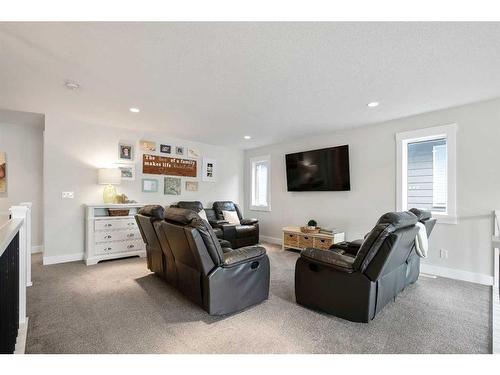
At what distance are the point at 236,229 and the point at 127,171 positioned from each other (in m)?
2.43

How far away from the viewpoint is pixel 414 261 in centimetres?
311

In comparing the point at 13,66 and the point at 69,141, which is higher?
the point at 13,66

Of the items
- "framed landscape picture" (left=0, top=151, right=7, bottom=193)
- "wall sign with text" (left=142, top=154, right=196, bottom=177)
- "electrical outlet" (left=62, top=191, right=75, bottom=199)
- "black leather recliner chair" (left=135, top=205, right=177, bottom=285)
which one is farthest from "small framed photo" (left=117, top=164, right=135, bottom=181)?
"framed landscape picture" (left=0, top=151, right=7, bottom=193)

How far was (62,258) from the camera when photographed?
4.09m

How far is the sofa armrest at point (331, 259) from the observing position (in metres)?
2.21

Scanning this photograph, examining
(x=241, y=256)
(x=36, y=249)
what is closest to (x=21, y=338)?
(x=241, y=256)

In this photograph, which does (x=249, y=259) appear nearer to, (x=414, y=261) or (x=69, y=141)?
(x=414, y=261)

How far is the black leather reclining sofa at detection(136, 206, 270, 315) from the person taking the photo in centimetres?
225

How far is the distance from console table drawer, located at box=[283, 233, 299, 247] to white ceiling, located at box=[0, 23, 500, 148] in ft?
7.53

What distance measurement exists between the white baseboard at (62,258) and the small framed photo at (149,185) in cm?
157

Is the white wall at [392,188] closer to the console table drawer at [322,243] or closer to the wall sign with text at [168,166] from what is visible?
the console table drawer at [322,243]

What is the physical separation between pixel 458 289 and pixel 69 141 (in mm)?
6104

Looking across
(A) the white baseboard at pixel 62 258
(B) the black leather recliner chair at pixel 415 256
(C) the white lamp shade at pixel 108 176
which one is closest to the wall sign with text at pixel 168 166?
(C) the white lamp shade at pixel 108 176

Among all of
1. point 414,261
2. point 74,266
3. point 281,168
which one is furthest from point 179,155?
point 414,261
